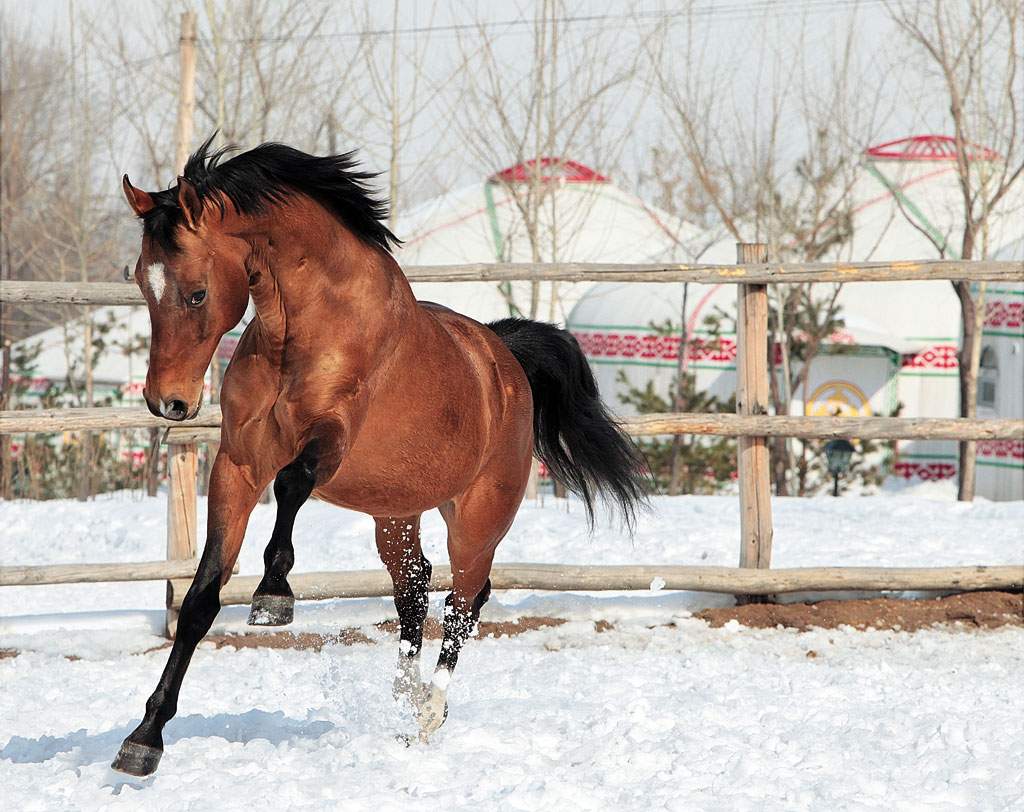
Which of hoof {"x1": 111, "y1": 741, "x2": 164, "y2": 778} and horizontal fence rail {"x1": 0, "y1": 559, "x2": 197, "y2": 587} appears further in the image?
horizontal fence rail {"x1": 0, "y1": 559, "x2": 197, "y2": 587}

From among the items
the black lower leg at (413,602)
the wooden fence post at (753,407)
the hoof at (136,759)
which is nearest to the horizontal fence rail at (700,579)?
the wooden fence post at (753,407)

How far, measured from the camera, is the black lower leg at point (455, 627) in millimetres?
4027

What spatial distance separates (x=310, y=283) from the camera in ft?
10.4

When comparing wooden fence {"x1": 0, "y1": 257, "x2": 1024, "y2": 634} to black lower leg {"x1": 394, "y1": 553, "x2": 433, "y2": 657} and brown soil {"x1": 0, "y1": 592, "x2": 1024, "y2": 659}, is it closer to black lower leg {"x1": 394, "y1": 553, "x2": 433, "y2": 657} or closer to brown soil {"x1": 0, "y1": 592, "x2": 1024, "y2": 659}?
brown soil {"x1": 0, "y1": 592, "x2": 1024, "y2": 659}

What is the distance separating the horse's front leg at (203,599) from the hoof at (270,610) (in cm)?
18

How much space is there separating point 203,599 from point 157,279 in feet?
2.61

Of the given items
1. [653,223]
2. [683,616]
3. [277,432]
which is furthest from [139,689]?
[653,223]

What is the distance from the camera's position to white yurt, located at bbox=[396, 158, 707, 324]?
1516 cm

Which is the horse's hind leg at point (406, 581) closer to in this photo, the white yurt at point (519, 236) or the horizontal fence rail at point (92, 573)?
the horizontal fence rail at point (92, 573)

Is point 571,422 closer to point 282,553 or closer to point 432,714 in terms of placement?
point 432,714

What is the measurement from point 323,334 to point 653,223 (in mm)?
14004

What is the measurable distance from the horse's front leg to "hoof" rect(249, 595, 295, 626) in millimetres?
177

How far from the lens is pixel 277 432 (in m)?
3.20

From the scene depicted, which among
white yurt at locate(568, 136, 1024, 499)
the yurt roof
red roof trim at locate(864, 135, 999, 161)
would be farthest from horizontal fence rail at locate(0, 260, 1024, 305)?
red roof trim at locate(864, 135, 999, 161)
